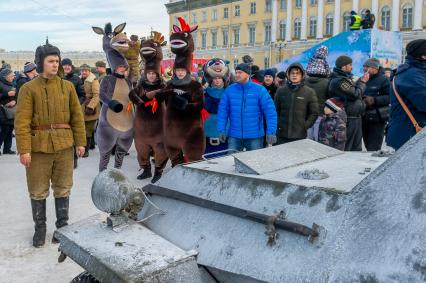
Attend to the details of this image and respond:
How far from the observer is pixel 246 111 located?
534cm

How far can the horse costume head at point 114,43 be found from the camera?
6.36 meters

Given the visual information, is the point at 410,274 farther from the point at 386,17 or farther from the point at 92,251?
the point at 386,17

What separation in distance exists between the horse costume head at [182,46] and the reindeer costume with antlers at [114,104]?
2.78 ft

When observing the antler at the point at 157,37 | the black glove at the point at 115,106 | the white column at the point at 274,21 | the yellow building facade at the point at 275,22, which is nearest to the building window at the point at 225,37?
the yellow building facade at the point at 275,22

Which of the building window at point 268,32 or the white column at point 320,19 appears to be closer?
the white column at point 320,19

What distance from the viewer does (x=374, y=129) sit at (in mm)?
6539

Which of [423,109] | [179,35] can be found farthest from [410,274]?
[179,35]

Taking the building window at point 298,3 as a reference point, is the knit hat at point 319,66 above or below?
below

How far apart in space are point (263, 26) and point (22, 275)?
51.4 m

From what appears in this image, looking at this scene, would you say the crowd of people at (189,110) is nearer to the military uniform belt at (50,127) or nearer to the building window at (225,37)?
the military uniform belt at (50,127)

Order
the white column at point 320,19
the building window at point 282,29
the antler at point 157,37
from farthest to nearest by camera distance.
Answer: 1. the building window at point 282,29
2. the white column at point 320,19
3. the antler at point 157,37

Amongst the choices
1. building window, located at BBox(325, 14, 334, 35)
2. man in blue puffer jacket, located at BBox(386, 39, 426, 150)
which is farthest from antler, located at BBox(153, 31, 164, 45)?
building window, located at BBox(325, 14, 334, 35)

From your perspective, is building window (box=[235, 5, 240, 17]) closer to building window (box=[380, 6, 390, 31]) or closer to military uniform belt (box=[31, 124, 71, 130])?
building window (box=[380, 6, 390, 31])

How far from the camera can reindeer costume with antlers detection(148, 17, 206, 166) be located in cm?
574
